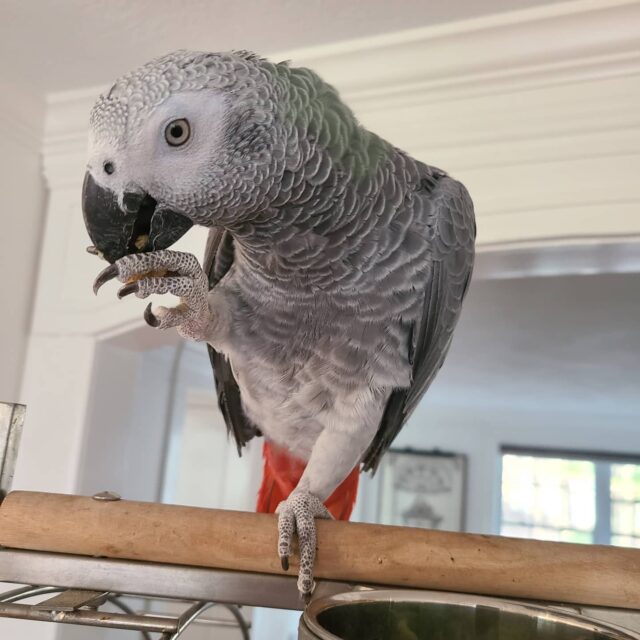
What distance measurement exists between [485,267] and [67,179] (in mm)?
1177

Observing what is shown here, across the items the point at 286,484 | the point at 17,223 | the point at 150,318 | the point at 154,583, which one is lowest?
the point at 154,583

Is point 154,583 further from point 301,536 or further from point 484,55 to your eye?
point 484,55

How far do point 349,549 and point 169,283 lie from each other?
0.34m

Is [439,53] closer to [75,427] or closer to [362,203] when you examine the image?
[362,203]

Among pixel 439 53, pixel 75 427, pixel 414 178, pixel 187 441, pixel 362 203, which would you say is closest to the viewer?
pixel 362 203

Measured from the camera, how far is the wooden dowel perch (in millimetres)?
581

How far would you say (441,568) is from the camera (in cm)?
59

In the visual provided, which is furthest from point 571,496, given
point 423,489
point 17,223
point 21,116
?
point 21,116

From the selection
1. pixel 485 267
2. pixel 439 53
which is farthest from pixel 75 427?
pixel 439 53

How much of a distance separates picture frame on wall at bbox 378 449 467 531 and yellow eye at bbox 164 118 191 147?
20.2 ft

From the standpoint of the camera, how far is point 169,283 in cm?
70

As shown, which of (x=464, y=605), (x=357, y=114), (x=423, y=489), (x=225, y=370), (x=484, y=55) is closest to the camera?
(x=464, y=605)

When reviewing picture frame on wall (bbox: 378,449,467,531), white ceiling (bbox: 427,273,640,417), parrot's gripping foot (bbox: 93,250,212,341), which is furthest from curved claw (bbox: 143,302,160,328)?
picture frame on wall (bbox: 378,449,467,531)

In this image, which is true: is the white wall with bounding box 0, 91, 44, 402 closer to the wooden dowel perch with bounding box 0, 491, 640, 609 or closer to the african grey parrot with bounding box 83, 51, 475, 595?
the african grey parrot with bounding box 83, 51, 475, 595
